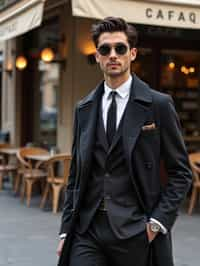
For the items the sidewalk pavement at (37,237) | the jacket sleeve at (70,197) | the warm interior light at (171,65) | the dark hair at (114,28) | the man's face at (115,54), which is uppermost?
the warm interior light at (171,65)

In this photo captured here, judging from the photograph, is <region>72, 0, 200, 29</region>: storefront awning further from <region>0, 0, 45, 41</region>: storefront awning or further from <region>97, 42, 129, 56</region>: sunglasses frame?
<region>97, 42, 129, 56</region>: sunglasses frame

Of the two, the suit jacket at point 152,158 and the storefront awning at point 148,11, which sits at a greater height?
the storefront awning at point 148,11

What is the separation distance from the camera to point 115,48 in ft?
9.18

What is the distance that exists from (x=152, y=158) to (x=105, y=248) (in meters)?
0.51

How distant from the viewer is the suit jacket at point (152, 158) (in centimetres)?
271

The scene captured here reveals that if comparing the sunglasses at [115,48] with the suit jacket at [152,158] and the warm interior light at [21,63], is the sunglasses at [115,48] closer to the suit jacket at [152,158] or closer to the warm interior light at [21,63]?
the suit jacket at [152,158]

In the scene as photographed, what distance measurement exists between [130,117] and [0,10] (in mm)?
8332

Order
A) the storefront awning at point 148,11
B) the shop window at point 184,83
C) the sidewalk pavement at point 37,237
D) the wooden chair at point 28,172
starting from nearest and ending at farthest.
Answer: the sidewalk pavement at point 37,237, the storefront awning at point 148,11, the wooden chair at point 28,172, the shop window at point 184,83

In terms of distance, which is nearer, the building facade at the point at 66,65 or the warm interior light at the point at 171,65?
the building facade at the point at 66,65

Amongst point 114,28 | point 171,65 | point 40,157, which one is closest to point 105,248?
point 114,28

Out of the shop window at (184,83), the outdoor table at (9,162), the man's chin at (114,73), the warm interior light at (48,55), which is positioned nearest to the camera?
the man's chin at (114,73)

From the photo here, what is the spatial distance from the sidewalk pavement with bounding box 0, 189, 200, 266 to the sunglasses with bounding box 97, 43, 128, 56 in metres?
3.39

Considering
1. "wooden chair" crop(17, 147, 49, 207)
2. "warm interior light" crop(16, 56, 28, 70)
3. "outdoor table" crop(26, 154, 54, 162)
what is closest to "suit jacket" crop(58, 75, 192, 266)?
"outdoor table" crop(26, 154, 54, 162)

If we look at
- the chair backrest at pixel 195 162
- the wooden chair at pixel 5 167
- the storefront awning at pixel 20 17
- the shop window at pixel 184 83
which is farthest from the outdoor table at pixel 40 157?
the shop window at pixel 184 83
